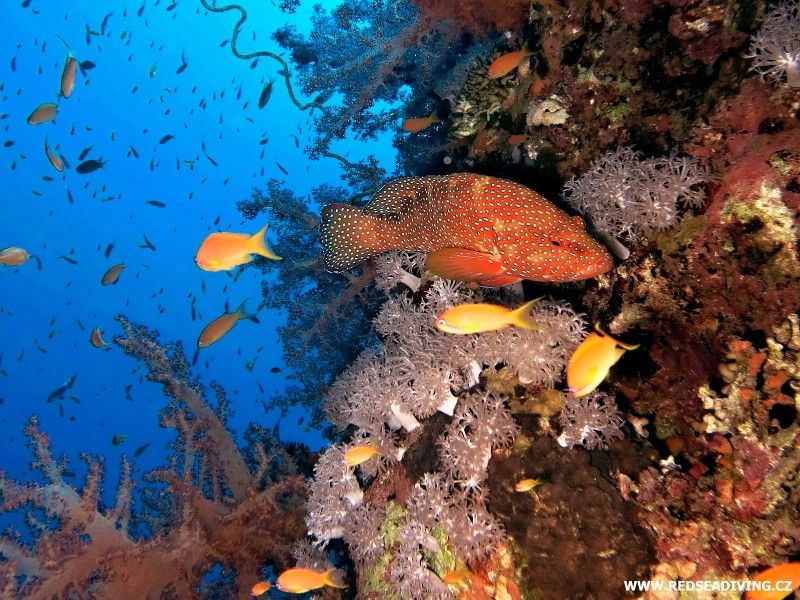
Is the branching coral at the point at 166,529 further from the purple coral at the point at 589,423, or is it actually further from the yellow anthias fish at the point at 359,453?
the purple coral at the point at 589,423

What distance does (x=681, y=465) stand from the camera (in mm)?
3246

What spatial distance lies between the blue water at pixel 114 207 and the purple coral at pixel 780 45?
64.8 m

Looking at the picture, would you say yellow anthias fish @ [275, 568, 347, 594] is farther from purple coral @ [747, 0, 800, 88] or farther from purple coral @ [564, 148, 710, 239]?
purple coral @ [747, 0, 800, 88]

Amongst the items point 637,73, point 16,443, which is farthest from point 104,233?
point 637,73

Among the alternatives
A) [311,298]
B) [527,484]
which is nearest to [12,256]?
[311,298]

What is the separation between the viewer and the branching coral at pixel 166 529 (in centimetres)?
518

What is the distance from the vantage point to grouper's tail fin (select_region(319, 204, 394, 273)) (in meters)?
4.54

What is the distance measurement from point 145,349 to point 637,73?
7507 millimetres

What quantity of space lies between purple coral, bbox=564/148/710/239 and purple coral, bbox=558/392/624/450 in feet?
4.72

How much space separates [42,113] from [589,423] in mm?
10280

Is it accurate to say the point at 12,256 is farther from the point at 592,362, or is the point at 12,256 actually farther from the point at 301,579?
the point at 592,362

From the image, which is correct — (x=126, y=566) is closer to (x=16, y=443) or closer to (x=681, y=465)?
(x=681, y=465)

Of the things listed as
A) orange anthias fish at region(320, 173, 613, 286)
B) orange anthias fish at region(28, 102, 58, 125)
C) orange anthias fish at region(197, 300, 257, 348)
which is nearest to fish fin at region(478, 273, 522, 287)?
orange anthias fish at region(320, 173, 613, 286)

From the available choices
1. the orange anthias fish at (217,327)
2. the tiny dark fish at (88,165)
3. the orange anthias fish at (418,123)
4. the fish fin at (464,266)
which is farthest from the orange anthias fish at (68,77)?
the fish fin at (464,266)
